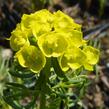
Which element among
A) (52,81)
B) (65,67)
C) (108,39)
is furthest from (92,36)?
(65,67)

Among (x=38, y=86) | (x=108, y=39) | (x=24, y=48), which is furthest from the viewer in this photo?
(x=108, y=39)

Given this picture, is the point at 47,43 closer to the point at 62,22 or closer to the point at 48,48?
the point at 48,48

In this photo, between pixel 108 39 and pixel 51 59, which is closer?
pixel 51 59

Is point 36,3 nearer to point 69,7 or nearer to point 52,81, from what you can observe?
point 69,7

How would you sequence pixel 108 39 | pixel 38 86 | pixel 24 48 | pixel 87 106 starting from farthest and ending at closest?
pixel 108 39 → pixel 87 106 → pixel 38 86 → pixel 24 48

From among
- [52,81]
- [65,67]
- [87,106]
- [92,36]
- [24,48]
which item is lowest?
[87,106]

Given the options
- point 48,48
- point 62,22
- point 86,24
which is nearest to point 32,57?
point 48,48

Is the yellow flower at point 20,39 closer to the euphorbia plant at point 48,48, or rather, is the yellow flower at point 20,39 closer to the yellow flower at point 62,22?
the euphorbia plant at point 48,48

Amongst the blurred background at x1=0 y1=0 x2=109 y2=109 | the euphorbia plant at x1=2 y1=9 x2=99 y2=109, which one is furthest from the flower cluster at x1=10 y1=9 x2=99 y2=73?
the blurred background at x1=0 y1=0 x2=109 y2=109
